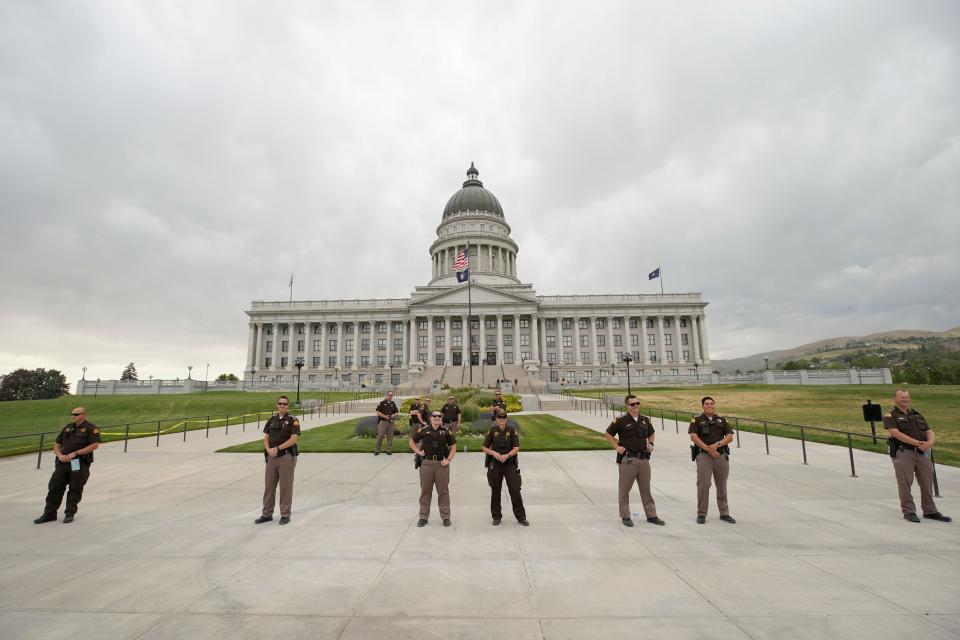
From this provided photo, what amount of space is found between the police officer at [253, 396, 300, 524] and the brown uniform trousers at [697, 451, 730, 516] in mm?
7310

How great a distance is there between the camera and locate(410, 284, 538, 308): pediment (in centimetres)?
8056

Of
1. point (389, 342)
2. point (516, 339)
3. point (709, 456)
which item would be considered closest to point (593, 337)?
point (516, 339)

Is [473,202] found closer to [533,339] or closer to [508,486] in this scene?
[533,339]

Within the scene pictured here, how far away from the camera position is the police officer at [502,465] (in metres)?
7.70

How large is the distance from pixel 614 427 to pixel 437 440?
3.22m

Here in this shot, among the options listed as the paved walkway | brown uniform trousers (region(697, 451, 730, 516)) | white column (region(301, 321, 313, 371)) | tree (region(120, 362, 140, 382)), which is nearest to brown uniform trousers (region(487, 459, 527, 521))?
the paved walkway

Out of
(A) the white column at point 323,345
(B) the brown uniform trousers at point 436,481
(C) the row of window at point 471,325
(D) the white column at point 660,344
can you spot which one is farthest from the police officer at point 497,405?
(A) the white column at point 323,345

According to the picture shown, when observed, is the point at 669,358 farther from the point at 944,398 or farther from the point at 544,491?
the point at 544,491

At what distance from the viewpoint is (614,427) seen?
7.96 metres

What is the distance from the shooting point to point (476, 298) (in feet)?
266

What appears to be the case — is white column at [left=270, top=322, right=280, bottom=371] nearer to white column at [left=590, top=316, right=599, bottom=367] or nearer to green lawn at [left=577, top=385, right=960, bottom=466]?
white column at [left=590, top=316, right=599, bottom=367]

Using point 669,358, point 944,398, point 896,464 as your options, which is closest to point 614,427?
point 896,464

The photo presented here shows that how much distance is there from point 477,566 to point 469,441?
11819 millimetres

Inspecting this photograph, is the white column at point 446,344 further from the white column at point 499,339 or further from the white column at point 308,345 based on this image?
the white column at point 308,345
